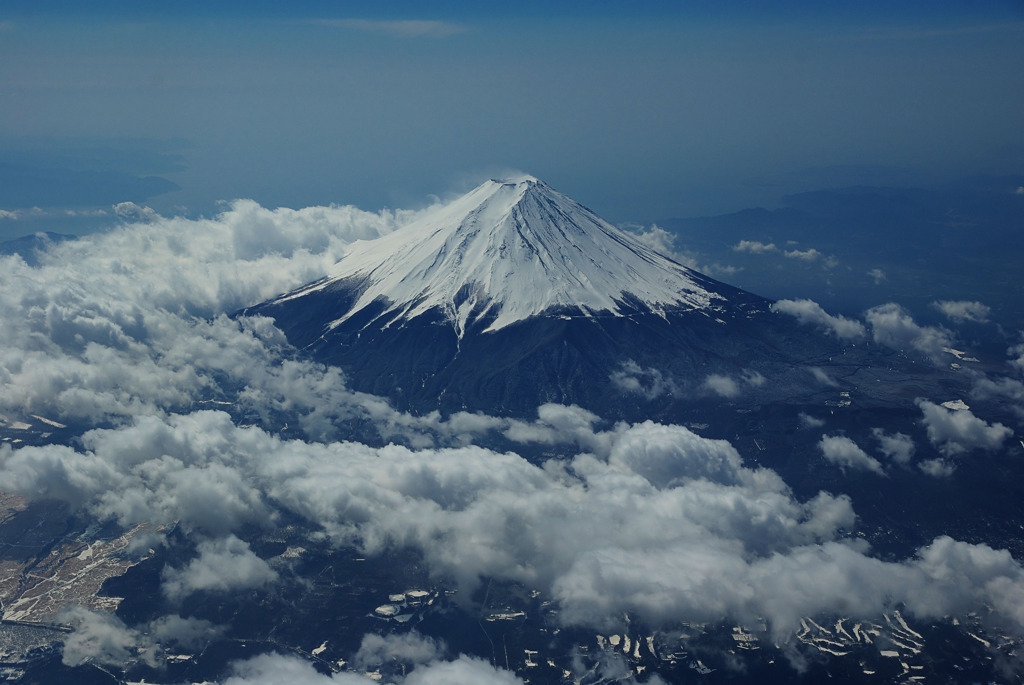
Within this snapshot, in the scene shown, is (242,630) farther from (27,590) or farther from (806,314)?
(806,314)

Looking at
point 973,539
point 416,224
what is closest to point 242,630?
point 973,539

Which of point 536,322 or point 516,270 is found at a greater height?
point 516,270

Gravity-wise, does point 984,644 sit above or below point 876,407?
below

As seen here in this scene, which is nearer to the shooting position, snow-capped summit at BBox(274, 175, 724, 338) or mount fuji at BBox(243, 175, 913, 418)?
mount fuji at BBox(243, 175, 913, 418)

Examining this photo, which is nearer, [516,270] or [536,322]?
[536,322]
